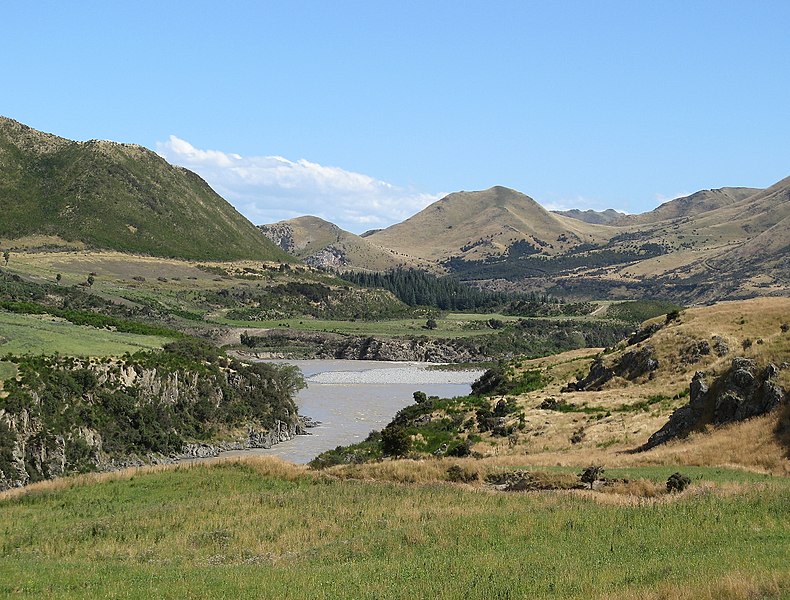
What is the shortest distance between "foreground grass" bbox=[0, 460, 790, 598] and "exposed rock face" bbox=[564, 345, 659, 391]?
103 feet

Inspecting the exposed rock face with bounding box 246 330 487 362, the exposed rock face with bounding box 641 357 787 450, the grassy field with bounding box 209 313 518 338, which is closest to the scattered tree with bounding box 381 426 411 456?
the exposed rock face with bounding box 641 357 787 450

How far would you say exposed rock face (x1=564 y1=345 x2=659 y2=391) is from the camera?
60375mm

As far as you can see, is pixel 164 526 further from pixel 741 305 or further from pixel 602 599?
pixel 741 305

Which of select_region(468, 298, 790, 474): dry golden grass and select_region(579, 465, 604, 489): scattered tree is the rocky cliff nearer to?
select_region(468, 298, 790, 474): dry golden grass

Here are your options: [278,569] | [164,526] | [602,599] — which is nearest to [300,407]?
[164,526]

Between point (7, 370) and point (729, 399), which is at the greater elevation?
point (729, 399)

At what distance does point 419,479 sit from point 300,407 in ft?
215

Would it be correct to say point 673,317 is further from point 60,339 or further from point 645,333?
point 60,339

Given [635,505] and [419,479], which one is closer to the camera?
[635,505]

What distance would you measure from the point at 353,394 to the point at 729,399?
74071 millimetres

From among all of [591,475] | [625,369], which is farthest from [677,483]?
[625,369]

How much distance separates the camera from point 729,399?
39812 millimetres

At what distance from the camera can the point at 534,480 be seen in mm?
32281

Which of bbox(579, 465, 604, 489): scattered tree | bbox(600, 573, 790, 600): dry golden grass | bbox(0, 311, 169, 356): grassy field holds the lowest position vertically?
bbox(579, 465, 604, 489): scattered tree
